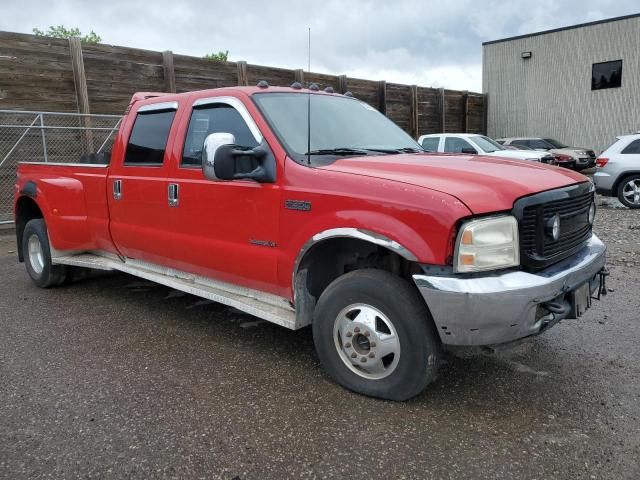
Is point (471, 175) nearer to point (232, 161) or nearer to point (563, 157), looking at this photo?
point (232, 161)

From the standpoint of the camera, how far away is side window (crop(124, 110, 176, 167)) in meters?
4.35

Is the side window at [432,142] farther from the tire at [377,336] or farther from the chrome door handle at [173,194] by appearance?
the tire at [377,336]

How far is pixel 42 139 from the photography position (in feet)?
32.6

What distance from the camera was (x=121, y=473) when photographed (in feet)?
8.14

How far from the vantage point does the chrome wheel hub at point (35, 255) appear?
5.83 m

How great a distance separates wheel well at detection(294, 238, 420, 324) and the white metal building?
23.4 meters

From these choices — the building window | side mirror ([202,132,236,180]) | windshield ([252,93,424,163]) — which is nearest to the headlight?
windshield ([252,93,424,163])

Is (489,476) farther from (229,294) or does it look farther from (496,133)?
(496,133)

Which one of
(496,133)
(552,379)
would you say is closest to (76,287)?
(552,379)

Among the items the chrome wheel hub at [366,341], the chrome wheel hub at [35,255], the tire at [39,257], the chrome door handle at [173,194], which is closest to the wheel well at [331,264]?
the chrome wheel hub at [366,341]

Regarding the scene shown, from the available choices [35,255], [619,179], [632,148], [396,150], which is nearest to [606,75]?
[632,148]

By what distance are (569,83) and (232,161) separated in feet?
81.2

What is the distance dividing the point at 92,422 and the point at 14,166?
8769 mm

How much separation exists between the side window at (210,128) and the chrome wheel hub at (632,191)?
1048 cm
